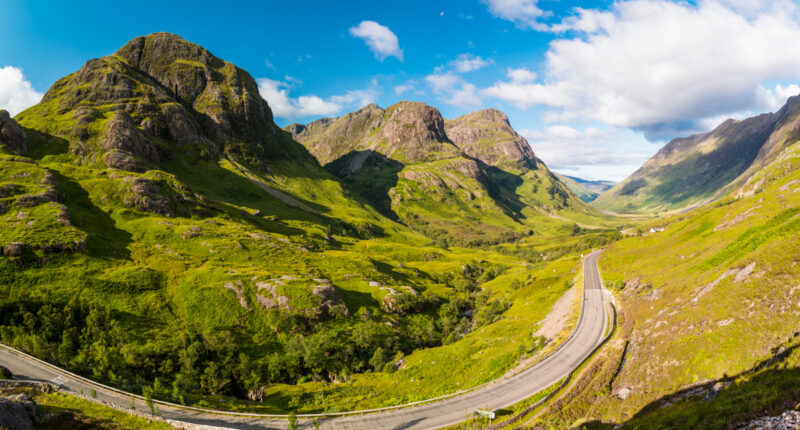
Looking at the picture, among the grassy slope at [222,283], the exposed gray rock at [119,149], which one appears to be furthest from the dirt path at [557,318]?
the exposed gray rock at [119,149]

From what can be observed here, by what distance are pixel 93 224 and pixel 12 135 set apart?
4979 inches

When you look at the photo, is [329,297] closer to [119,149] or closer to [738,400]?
[738,400]

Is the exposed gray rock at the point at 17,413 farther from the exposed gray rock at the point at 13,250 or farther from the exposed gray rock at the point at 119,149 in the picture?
the exposed gray rock at the point at 119,149

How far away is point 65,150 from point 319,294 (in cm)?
21254

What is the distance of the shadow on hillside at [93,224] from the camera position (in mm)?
94562

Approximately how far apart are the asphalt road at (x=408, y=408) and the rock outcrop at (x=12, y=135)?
19762 cm

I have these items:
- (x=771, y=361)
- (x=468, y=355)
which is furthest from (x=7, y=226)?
(x=771, y=361)

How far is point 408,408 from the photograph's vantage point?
45375 millimetres

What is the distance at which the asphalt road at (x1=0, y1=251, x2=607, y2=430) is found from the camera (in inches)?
1583

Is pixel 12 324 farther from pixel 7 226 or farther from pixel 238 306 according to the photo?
pixel 7 226

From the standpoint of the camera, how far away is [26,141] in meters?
173

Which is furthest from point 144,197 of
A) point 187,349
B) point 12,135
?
point 12,135

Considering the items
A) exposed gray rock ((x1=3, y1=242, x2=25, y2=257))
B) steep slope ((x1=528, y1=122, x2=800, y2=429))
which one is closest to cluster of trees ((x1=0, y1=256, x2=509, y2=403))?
exposed gray rock ((x1=3, y1=242, x2=25, y2=257))

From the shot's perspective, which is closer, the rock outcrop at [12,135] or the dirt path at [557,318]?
the dirt path at [557,318]
